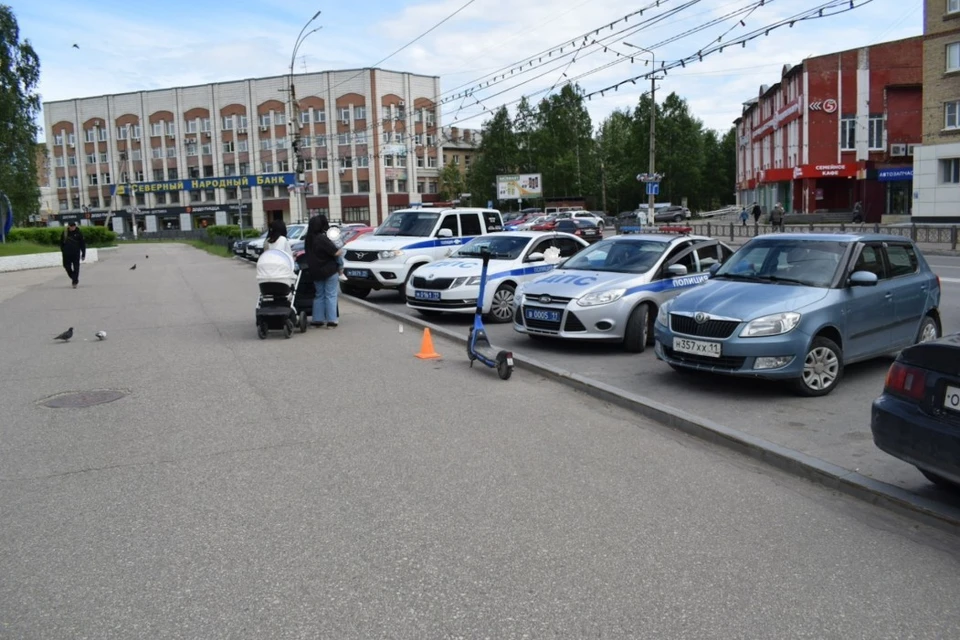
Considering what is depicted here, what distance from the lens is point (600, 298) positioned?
34.8 ft

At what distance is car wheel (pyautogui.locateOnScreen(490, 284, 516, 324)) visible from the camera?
14094 millimetres

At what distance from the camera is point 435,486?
549 centimetres

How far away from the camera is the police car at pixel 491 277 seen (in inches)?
557

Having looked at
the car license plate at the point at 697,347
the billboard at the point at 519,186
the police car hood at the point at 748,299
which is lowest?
the car license plate at the point at 697,347

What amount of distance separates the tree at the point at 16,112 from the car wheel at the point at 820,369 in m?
53.9

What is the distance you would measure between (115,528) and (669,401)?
509cm

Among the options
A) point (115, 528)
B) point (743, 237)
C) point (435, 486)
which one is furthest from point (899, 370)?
point (743, 237)

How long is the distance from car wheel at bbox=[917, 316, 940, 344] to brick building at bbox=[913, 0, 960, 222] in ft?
124

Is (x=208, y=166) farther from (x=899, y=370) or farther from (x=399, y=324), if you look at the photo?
(x=899, y=370)

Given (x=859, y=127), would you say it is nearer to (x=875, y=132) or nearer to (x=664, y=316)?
(x=875, y=132)

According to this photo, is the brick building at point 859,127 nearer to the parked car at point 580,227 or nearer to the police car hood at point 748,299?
the parked car at point 580,227

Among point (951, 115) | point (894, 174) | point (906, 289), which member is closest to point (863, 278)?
point (906, 289)

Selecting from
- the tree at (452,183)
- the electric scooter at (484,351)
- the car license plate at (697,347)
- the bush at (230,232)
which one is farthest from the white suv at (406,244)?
the tree at (452,183)

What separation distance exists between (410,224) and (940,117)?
35801 mm
